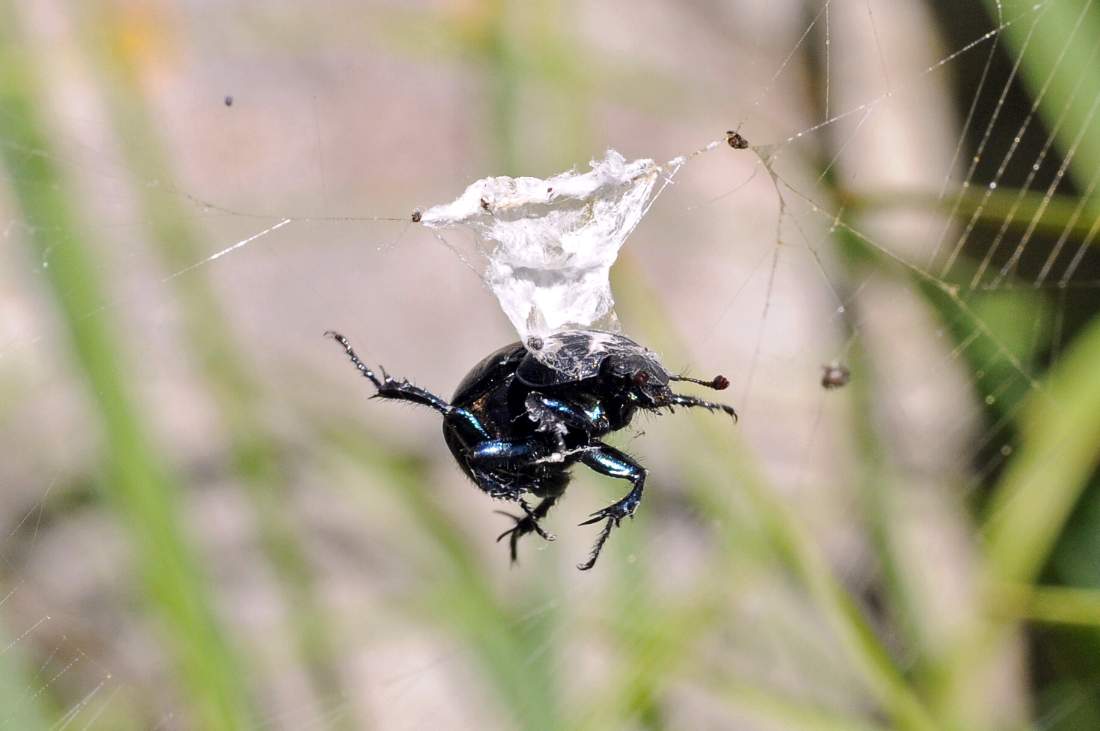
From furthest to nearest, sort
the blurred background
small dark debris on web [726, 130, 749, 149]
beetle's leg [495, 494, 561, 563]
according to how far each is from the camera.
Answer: the blurred background < beetle's leg [495, 494, 561, 563] < small dark debris on web [726, 130, 749, 149]

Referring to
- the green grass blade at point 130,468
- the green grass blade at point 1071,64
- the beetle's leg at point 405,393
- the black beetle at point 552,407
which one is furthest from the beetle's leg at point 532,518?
the green grass blade at point 1071,64

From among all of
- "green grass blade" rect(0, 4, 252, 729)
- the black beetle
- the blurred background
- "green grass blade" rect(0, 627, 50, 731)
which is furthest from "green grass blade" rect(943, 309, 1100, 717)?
"green grass blade" rect(0, 627, 50, 731)

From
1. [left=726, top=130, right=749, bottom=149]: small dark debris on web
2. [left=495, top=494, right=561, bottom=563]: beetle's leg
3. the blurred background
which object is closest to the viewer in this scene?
[left=726, top=130, right=749, bottom=149]: small dark debris on web

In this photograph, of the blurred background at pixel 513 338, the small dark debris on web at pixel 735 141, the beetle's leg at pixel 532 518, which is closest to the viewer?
the small dark debris on web at pixel 735 141

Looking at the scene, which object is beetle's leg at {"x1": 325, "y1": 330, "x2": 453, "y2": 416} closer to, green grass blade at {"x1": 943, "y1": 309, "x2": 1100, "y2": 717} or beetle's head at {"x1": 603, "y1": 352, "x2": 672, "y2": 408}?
beetle's head at {"x1": 603, "y1": 352, "x2": 672, "y2": 408}

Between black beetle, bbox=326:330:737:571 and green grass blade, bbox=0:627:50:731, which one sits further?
green grass blade, bbox=0:627:50:731

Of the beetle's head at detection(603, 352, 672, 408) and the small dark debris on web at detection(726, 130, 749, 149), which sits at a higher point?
the small dark debris on web at detection(726, 130, 749, 149)

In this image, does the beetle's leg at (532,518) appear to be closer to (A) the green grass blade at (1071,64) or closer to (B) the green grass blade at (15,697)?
(B) the green grass blade at (15,697)

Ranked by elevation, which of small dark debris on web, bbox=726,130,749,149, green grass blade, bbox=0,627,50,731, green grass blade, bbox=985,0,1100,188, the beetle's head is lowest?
green grass blade, bbox=0,627,50,731
